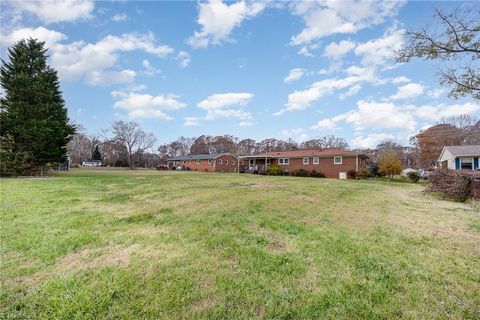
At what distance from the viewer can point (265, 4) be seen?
1090 cm

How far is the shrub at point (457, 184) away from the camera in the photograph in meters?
10.8

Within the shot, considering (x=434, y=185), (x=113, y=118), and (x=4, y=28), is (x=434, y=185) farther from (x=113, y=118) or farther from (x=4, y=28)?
(x=113, y=118)

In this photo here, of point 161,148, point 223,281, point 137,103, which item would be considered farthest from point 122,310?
point 161,148

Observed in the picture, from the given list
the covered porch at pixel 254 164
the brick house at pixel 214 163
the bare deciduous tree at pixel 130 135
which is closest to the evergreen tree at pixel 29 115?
the covered porch at pixel 254 164

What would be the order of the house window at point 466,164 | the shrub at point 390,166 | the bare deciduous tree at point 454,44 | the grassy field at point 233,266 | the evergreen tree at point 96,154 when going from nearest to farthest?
the grassy field at point 233,266, the bare deciduous tree at point 454,44, the house window at point 466,164, the shrub at point 390,166, the evergreen tree at point 96,154

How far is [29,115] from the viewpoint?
20078mm

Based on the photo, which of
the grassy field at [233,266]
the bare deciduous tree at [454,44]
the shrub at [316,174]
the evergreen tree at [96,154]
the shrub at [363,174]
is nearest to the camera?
the grassy field at [233,266]

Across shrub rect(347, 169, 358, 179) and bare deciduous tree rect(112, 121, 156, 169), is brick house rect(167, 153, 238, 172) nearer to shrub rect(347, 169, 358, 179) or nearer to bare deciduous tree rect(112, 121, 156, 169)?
bare deciduous tree rect(112, 121, 156, 169)

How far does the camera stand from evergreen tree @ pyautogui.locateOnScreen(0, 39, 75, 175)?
63.3ft

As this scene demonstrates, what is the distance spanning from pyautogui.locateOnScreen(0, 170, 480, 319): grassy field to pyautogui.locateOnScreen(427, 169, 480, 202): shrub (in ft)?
20.1

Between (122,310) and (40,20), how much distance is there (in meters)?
14.0

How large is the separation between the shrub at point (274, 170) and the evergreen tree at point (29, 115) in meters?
21.9

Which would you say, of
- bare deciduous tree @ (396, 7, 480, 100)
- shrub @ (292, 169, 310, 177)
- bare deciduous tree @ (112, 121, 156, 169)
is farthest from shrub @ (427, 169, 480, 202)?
bare deciduous tree @ (112, 121, 156, 169)

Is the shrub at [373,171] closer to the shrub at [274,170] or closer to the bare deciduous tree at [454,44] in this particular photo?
the shrub at [274,170]
